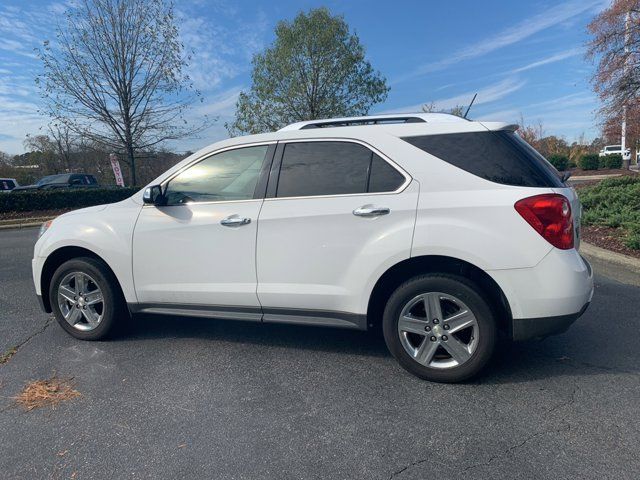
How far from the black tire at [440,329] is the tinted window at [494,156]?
750mm

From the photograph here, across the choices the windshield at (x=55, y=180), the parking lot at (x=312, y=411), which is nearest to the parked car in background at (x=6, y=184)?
the windshield at (x=55, y=180)

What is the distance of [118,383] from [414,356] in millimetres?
Result: 2164

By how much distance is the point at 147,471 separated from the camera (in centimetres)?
234

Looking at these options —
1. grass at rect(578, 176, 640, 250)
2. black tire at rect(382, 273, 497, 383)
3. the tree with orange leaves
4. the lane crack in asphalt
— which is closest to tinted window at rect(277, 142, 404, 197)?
black tire at rect(382, 273, 497, 383)

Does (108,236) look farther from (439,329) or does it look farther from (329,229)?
(439,329)

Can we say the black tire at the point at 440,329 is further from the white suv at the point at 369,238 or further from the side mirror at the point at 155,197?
the side mirror at the point at 155,197

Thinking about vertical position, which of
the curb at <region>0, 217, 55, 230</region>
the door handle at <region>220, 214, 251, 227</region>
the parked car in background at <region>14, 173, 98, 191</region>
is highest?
the door handle at <region>220, 214, 251, 227</region>

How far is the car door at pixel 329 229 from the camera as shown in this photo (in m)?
3.13

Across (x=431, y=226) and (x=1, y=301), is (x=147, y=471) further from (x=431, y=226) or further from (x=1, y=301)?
(x=1, y=301)

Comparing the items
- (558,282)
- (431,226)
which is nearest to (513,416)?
(558,282)

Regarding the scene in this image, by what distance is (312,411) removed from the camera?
2896 millimetres

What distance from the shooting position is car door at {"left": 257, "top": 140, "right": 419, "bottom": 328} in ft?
10.3

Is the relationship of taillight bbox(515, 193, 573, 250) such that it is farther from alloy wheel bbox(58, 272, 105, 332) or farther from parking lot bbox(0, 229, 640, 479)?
alloy wheel bbox(58, 272, 105, 332)

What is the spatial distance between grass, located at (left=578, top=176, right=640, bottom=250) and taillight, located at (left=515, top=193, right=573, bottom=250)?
4884mm
